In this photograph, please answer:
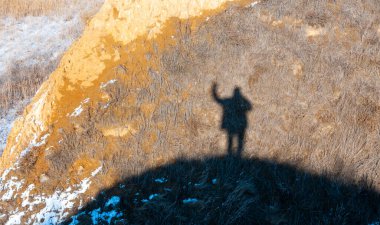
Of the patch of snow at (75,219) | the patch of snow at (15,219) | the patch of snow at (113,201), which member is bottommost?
the patch of snow at (15,219)

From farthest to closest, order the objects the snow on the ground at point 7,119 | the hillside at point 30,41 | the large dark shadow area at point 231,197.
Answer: the hillside at point 30,41 → the snow on the ground at point 7,119 → the large dark shadow area at point 231,197

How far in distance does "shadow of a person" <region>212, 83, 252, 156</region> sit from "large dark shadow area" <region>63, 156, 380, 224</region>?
1.17ft

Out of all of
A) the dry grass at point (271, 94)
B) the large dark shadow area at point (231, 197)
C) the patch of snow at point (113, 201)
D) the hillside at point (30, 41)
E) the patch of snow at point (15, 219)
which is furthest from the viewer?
the hillside at point (30, 41)

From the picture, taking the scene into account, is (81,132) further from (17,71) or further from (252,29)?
(17,71)

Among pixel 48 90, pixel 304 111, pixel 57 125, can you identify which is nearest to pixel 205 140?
pixel 304 111

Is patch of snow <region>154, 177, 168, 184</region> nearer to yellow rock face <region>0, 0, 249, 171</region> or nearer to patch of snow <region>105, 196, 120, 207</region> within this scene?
patch of snow <region>105, 196, 120, 207</region>

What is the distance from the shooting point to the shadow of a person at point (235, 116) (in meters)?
5.09

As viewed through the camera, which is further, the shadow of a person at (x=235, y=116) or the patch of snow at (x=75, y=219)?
the shadow of a person at (x=235, y=116)

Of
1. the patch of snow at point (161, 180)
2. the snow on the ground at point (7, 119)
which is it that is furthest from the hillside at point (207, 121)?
the snow on the ground at point (7, 119)

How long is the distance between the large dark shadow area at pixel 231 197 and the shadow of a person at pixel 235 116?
355 mm

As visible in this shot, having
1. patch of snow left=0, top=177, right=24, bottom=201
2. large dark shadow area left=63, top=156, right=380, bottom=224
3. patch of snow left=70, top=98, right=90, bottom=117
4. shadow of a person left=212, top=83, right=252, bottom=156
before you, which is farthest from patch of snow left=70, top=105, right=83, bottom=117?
shadow of a person left=212, top=83, right=252, bottom=156

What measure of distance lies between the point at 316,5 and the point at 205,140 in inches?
152

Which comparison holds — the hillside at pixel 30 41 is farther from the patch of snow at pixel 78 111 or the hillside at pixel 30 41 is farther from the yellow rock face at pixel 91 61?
the patch of snow at pixel 78 111

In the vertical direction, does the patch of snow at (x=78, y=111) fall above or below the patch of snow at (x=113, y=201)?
above
